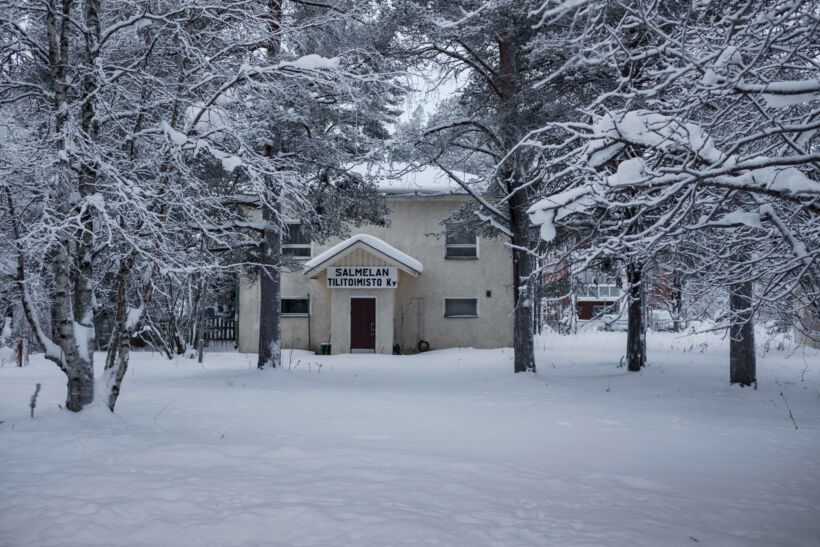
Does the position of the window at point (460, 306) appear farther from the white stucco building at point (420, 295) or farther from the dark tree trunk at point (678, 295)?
the dark tree trunk at point (678, 295)

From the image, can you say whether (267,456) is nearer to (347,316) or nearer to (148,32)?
(148,32)

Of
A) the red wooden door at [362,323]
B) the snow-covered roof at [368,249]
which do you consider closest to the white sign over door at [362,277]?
the snow-covered roof at [368,249]

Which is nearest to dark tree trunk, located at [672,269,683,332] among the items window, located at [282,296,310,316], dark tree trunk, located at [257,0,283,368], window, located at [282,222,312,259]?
dark tree trunk, located at [257,0,283,368]

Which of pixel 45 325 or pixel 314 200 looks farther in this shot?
pixel 45 325

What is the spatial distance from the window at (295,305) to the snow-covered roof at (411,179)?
5415 mm

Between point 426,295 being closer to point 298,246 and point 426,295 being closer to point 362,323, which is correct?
point 362,323

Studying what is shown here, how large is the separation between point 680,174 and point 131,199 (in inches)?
223

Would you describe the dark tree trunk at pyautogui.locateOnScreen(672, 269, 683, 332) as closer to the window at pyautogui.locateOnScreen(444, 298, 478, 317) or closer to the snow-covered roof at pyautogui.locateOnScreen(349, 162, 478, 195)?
the snow-covered roof at pyautogui.locateOnScreen(349, 162, 478, 195)

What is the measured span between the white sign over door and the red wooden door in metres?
1.48

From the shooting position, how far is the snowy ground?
4098 millimetres

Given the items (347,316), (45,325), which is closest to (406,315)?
(347,316)

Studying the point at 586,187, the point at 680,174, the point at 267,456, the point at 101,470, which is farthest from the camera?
the point at 267,456

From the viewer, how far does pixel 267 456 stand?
618cm

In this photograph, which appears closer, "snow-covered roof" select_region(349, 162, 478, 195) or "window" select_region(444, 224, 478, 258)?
"snow-covered roof" select_region(349, 162, 478, 195)
